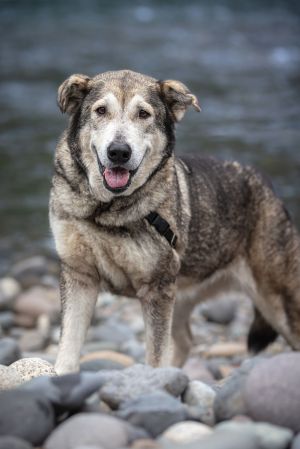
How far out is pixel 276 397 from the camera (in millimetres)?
3980

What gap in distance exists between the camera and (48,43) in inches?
1073

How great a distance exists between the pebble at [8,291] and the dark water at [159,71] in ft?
4.17

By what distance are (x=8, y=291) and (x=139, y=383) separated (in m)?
6.39

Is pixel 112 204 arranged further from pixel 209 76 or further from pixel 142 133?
pixel 209 76

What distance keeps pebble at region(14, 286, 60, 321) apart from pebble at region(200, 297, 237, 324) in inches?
68.7

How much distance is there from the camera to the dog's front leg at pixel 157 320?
582 centimetres

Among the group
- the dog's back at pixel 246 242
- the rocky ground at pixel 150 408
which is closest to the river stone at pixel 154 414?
the rocky ground at pixel 150 408

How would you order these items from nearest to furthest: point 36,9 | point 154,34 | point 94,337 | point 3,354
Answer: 1. point 3,354
2. point 94,337
3. point 154,34
4. point 36,9

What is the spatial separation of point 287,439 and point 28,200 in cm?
1053

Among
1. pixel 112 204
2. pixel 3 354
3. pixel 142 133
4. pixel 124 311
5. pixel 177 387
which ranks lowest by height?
pixel 124 311

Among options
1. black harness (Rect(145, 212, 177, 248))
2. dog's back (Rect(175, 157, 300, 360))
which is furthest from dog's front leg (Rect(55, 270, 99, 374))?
dog's back (Rect(175, 157, 300, 360))

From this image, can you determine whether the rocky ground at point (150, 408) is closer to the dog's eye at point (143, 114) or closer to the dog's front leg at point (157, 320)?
the dog's front leg at point (157, 320)

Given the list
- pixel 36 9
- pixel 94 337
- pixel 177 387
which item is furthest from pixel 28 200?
pixel 36 9

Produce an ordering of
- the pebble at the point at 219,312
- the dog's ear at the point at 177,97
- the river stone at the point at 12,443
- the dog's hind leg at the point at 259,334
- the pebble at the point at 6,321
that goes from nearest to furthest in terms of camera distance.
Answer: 1. the river stone at the point at 12,443
2. the dog's ear at the point at 177,97
3. the dog's hind leg at the point at 259,334
4. the pebble at the point at 6,321
5. the pebble at the point at 219,312
